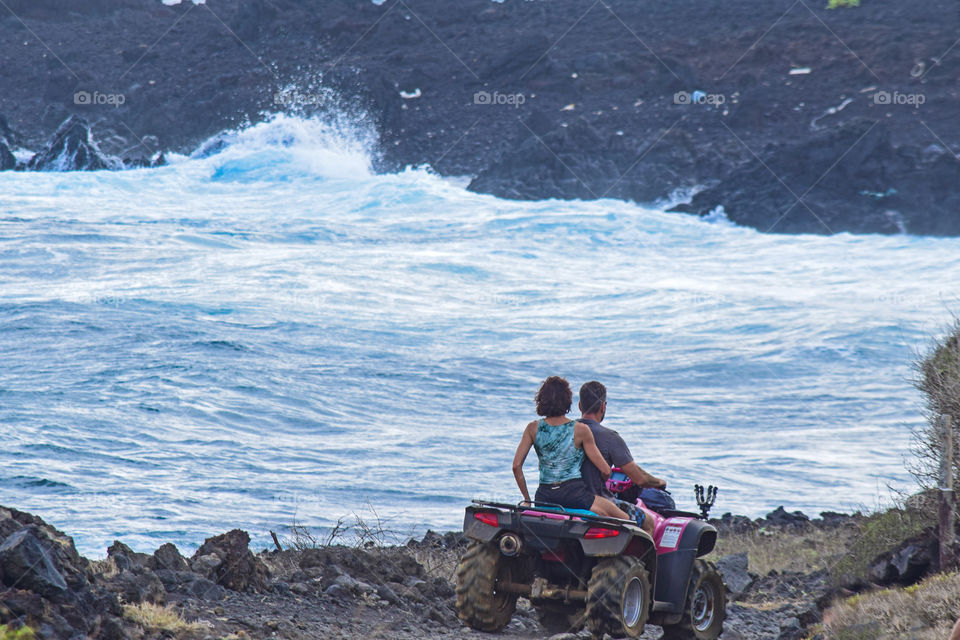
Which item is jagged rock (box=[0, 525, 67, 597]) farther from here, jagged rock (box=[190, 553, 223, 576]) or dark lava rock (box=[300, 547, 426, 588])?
dark lava rock (box=[300, 547, 426, 588])

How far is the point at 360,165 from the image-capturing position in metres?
72.6

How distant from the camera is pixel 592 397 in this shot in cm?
634

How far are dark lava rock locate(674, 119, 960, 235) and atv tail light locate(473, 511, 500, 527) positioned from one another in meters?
53.6

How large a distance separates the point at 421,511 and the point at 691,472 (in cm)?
509

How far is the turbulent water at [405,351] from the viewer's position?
1580 centimetres

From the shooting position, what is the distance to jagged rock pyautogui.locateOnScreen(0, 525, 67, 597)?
4.89m

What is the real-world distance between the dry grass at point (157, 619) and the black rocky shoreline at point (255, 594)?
0.02m

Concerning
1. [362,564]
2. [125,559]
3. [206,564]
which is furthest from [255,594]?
[362,564]

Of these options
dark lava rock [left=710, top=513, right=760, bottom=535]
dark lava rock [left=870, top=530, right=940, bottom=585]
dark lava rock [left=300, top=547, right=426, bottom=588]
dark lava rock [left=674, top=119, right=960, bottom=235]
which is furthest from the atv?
dark lava rock [left=674, top=119, right=960, bottom=235]

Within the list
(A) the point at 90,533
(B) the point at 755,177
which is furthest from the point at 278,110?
(A) the point at 90,533

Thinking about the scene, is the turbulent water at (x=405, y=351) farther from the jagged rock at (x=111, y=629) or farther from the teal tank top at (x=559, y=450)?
the jagged rock at (x=111, y=629)

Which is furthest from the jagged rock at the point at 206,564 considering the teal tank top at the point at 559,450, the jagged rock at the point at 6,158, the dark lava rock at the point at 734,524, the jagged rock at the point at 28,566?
the jagged rock at the point at 6,158

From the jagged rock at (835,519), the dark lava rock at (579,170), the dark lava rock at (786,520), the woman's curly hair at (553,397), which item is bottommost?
the dark lava rock at (786,520)

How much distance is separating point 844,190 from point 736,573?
174 ft
